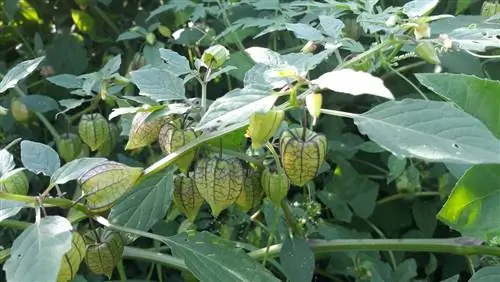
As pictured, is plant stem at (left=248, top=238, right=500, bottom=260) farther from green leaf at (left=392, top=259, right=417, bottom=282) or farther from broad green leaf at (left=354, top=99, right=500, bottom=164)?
broad green leaf at (left=354, top=99, right=500, bottom=164)

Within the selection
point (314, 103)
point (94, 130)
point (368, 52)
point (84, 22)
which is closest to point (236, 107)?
point (314, 103)

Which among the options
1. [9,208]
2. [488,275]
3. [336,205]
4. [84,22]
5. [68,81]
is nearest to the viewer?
[9,208]

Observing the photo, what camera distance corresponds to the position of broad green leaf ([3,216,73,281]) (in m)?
0.58

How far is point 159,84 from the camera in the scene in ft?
2.57

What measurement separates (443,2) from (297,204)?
61 centimetres

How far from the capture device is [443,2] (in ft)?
4.86

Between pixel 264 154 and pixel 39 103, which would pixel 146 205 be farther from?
pixel 39 103

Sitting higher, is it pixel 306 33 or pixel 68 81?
pixel 306 33

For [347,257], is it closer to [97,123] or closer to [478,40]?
[97,123]

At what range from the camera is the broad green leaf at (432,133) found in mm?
572

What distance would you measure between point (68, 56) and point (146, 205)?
0.69 m

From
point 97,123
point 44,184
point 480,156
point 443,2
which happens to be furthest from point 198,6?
point 480,156

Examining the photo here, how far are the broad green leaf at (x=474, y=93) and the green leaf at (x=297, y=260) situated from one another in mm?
261

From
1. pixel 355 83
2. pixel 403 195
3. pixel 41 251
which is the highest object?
pixel 355 83
